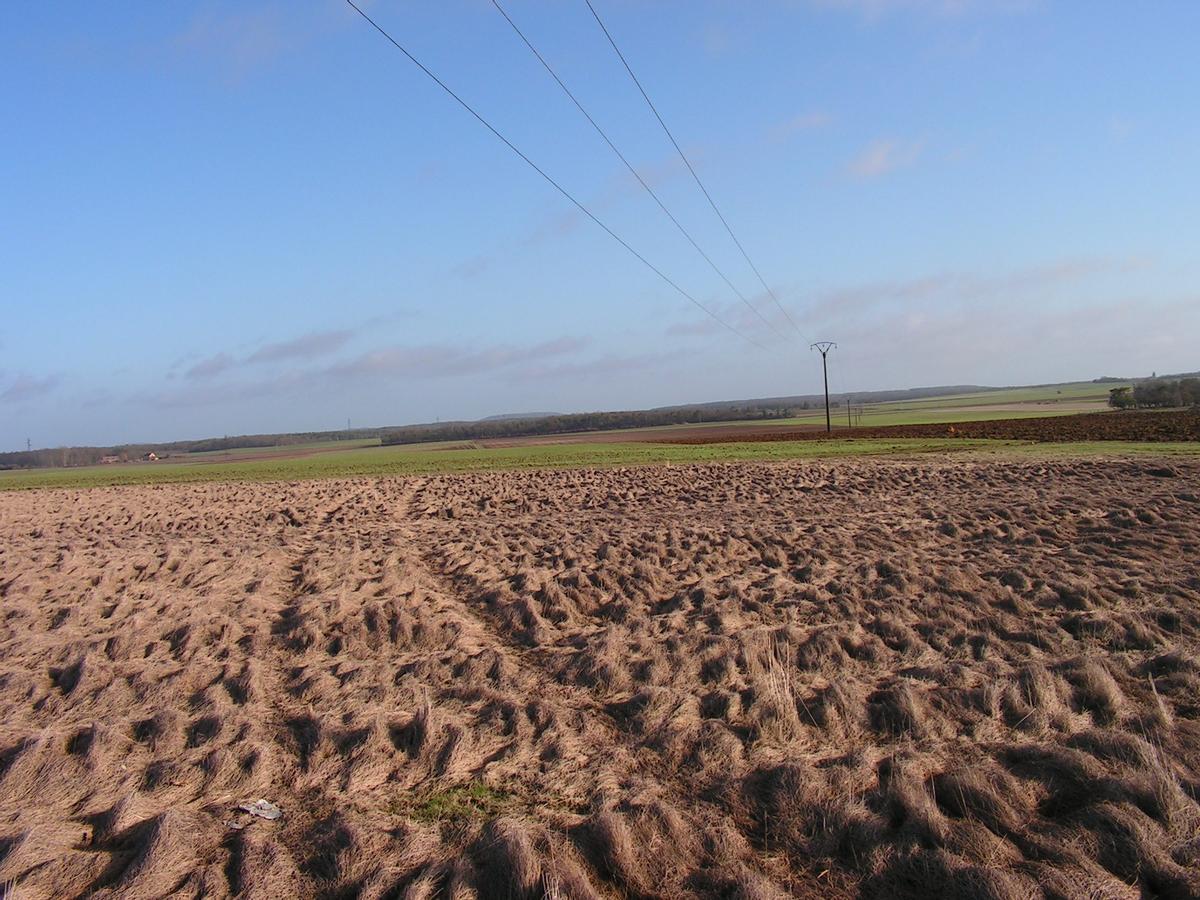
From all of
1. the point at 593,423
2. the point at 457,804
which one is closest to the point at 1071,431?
the point at 457,804

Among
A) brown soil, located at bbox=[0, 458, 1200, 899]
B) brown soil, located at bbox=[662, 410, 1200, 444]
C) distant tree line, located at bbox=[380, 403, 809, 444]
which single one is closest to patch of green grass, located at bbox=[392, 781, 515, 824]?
brown soil, located at bbox=[0, 458, 1200, 899]

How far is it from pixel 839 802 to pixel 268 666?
22.5 ft

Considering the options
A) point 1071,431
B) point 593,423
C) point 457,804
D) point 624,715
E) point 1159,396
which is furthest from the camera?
point 593,423

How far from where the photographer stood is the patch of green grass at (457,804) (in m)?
5.79

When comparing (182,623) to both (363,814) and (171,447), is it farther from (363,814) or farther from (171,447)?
(171,447)

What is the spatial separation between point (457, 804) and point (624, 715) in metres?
2.09

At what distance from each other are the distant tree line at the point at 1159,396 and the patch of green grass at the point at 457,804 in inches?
4146

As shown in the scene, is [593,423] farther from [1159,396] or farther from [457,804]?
[457,804]

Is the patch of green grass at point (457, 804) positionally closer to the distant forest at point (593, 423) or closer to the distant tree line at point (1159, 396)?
the distant tree line at point (1159, 396)

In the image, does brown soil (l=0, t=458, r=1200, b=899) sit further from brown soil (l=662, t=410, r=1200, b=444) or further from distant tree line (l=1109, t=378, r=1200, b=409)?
distant tree line (l=1109, t=378, r=1200, b=409)

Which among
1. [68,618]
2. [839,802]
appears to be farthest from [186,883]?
[68,618]

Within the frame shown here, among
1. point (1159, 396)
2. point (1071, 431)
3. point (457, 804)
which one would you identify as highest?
point (1159, 396)

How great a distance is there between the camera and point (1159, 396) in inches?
3688

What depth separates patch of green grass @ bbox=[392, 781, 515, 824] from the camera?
19.0 ft
